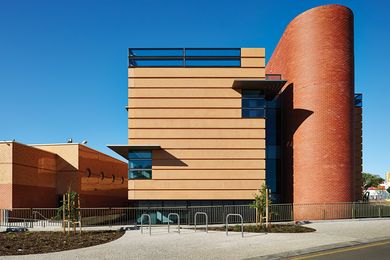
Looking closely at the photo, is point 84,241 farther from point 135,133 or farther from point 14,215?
point 14,215

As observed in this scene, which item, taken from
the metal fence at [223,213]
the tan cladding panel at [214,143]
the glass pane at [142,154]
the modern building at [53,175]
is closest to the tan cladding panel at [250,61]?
the tan cladding panel at [214,143]

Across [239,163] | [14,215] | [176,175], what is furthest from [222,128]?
[14,215]

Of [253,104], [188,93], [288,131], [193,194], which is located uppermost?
[188,93]

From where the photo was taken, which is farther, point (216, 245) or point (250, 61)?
point (250, 61)

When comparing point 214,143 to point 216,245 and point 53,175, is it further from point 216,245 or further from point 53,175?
point 53,175

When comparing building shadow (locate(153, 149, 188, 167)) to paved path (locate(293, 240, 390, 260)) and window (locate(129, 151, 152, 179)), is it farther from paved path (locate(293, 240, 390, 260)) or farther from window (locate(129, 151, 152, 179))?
paved path (locate(293, 240, 390, 260))

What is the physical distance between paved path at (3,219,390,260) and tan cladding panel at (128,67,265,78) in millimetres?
12724

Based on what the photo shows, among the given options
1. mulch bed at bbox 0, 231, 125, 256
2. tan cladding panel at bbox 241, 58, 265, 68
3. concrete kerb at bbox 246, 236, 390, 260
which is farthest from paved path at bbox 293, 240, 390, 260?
tan cladding panel at bbox 241, 58, 265, 68

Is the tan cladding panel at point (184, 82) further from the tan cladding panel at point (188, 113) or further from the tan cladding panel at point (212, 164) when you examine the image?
the tan cladding panel at point (212, 164)

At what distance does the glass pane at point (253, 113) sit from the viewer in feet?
88.5

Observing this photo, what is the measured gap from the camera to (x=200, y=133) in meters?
26.8

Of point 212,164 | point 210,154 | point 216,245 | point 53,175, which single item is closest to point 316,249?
point 216,245

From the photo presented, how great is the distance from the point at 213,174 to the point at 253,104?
583 cm

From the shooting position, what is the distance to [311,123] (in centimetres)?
2698
